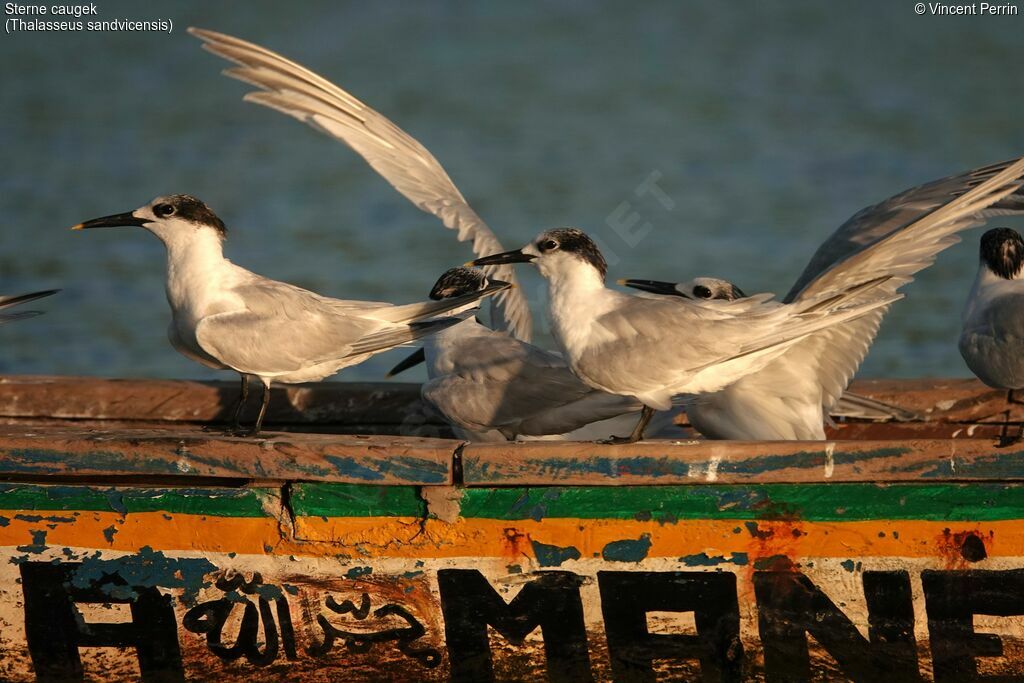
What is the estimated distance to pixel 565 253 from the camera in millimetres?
4895

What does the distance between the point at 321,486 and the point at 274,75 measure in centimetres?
245

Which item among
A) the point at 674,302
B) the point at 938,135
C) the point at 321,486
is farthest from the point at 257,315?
the point at 938,135

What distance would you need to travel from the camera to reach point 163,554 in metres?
4.57

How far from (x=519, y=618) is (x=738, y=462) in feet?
2.72

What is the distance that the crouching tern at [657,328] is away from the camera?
4.66 m

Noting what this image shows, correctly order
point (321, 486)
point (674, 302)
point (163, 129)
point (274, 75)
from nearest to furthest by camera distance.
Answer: point (321, 486)
point (674, 302)
point (274, 75)
point (163, 129)

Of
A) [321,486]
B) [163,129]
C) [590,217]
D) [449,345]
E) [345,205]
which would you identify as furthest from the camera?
[163,129]

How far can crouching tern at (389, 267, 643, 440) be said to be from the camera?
17.4ft

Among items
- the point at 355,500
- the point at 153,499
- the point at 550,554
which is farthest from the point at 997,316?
the point at 153,499

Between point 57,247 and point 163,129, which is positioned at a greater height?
point 163,129

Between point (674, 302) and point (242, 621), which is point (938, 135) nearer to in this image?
point (674, 302)

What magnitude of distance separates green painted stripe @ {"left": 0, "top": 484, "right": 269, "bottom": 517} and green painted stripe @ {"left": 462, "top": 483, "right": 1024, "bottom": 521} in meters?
0.70

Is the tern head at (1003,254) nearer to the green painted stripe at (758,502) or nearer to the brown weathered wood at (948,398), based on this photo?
the brown weathered wood at (948,398)

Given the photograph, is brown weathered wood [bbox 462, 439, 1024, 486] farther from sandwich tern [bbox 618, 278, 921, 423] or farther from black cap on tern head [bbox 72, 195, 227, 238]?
sandwich tern [bbox 618, 278, 921, 423]
